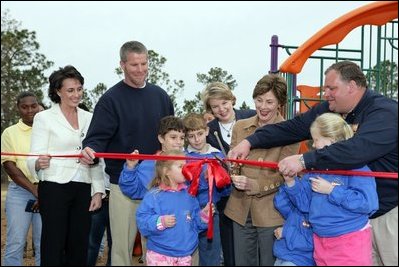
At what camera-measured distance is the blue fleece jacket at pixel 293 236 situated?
393cm

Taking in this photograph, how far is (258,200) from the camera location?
174 inches

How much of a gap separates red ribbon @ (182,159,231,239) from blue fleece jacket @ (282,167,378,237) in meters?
0.72

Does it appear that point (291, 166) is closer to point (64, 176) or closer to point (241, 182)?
point (241, 182)

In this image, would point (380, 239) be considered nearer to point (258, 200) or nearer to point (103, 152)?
point (258, 200)

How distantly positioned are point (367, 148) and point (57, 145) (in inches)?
101

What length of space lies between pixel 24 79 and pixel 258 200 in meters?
14.4

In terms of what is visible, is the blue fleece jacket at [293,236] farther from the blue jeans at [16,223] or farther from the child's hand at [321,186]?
the blue jeans at [16,223]

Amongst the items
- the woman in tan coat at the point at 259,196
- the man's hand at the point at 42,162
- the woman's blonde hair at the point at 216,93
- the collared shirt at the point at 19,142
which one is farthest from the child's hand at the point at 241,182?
the collared shirt at the point at 19,142

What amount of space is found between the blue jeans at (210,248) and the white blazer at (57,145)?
3.37ft

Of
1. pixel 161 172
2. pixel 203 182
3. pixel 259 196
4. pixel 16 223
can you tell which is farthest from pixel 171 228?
pixel 16 223

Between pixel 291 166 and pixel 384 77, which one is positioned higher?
pixel 384 77

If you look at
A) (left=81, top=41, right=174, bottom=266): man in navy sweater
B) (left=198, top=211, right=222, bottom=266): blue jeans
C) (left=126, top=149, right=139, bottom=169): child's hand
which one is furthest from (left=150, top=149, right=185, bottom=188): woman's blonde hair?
(left=198, top=211, right=222, bottom=266): blue jeans

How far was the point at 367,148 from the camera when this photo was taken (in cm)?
354

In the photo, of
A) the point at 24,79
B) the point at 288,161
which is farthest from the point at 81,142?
the point at 24,79
